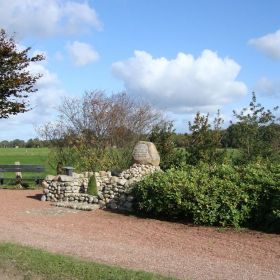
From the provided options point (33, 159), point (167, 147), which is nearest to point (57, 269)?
point (167, 147)

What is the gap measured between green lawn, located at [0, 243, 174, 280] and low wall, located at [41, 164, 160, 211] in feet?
21.1

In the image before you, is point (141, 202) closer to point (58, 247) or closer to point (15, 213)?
point (15, 213)

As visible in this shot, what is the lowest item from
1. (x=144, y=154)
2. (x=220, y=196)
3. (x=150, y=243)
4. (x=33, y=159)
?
(x=150, y=243)

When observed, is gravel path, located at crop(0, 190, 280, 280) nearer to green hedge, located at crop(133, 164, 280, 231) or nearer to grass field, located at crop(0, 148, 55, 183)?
green hedge, located at crop(133, 164, 280, 231)

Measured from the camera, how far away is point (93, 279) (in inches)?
253

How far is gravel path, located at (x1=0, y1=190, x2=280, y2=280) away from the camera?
295 inches

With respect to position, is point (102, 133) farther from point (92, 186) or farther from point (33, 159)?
point (33, 159)

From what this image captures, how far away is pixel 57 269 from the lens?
684 cm

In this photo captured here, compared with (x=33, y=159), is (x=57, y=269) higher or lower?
lower

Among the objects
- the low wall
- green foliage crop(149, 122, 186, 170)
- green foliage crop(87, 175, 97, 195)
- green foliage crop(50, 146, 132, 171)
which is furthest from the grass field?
green foliage crop(87, 175, 97, 195)

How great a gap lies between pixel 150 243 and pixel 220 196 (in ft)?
7.95

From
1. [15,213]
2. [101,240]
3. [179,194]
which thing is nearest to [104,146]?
[15,213]

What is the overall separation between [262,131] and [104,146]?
708 centimetres

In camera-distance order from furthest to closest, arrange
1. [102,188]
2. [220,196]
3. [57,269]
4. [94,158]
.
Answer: [94,158]
[102,188]
[220,196]
[57,269]
